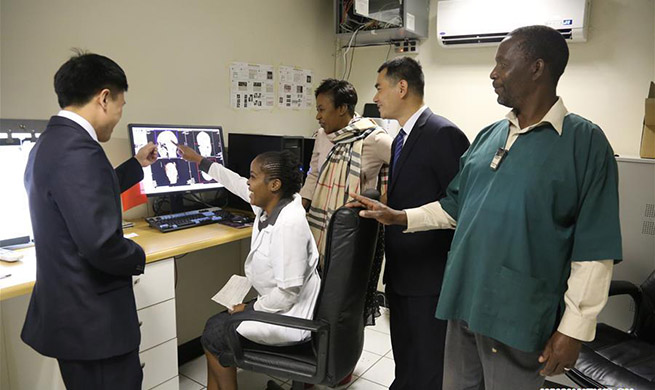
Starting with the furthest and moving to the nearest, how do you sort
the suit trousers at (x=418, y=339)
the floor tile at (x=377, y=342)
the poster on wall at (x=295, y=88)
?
1. the poster on wall at (x=295, y=88)
2. the floor tile at (x=377, y=342)
3. the suit trousers at (x=418, y=339)

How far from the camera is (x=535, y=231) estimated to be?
3.58 ft

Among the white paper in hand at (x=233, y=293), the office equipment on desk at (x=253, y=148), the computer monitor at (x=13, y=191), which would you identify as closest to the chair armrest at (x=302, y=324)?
the white paper in hand at (x=233, y=293)

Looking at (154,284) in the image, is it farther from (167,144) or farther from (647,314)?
(647,314)

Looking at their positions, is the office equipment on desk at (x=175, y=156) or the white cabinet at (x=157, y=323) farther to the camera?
the office equipment on desk at (x=175, y=156)

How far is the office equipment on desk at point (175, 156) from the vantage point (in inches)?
88.1

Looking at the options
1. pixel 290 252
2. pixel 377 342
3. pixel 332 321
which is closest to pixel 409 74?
pixel 290 252

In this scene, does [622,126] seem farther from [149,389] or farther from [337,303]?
[149,389]

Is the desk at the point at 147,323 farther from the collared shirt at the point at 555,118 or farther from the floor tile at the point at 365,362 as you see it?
the collared shirt at the point at 555,118

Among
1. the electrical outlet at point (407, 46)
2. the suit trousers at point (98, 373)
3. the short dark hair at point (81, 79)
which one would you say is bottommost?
the suit trousers at point (98, 373)

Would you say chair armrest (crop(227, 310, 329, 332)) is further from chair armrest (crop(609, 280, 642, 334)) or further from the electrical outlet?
the electrical outlet

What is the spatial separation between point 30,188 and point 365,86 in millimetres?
2870

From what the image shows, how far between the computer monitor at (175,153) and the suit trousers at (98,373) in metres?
1.06

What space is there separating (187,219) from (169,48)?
3.18 ft

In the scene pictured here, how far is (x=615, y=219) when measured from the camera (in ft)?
3.40
